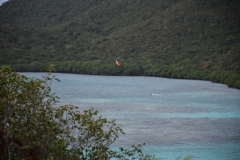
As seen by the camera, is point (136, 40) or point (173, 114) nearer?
point (173, 114)

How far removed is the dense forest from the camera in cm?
4791

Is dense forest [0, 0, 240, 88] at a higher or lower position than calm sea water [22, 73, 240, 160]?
higher

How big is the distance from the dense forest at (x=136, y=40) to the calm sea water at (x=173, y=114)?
305 inches

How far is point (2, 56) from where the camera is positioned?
48.3 m

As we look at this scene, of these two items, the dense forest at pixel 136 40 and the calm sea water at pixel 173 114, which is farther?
the dense forest at pixel 136 40

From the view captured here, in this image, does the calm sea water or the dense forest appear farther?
the dense forest

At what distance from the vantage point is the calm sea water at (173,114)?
16.0 m

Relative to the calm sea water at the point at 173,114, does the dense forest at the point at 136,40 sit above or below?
above

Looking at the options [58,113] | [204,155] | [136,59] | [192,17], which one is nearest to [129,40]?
[136,59]

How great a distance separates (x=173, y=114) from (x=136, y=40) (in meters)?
31.2

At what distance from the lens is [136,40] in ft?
180

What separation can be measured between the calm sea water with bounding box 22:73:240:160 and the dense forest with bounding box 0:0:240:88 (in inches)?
305

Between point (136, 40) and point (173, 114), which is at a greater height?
point (136, 40)

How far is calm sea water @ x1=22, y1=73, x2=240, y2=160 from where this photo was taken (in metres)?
16.0
